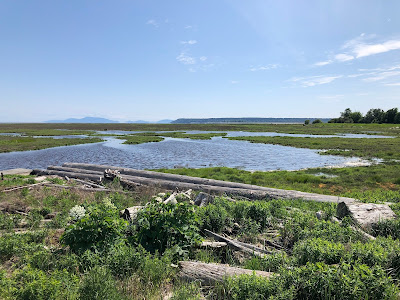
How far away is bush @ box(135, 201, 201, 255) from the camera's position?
6.38m

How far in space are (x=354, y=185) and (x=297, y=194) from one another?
26.3 ft

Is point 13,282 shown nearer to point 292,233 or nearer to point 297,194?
point 292,233

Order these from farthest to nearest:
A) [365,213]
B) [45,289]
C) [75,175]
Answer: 1. [75,175]
2. [365,213]
3. [45,289]

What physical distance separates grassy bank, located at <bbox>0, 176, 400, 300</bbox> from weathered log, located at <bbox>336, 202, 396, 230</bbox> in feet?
1.18

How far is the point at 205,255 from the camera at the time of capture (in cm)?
626

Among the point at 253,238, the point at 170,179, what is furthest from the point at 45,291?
the point at 170,179

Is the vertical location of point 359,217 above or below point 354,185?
above

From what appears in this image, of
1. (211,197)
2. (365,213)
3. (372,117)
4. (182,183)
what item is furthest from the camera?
(372,117)

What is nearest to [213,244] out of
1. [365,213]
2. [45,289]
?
[45,289]

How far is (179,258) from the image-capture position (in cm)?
602

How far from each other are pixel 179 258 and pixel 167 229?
78cm

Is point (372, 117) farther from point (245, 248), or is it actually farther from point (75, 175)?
point (245, 248)

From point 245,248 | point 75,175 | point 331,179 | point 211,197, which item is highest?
point 211,197

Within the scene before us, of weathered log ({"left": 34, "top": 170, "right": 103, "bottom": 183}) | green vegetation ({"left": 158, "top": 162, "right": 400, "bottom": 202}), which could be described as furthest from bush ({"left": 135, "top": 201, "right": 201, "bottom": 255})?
weathered log ({"left": 34, "top": 170, "right": 103, "bottom": 183})
